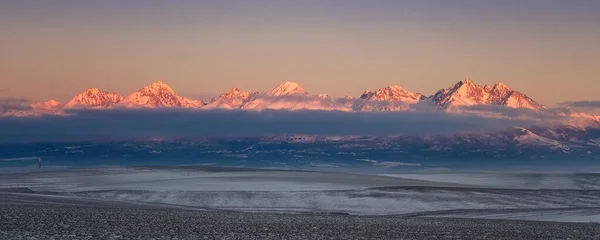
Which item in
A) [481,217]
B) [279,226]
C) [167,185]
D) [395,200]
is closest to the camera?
[279,226]

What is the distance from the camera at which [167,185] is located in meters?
104

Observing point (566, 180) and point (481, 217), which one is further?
point (566, 180)

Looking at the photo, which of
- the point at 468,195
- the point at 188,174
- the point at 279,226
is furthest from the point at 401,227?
the point at 188,174

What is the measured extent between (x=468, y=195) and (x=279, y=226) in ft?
150

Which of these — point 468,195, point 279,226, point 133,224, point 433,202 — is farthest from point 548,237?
point 468,195

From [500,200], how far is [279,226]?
43.2m

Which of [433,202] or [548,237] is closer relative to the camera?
[548,237]

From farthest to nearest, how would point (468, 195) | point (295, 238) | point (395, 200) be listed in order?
1. point (468, 195)
2. point (395, 200)
3. point (295, 238)

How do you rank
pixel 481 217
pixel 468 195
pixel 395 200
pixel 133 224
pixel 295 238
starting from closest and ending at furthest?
pixel 295 238 → pixel 133 224 → pixel 481 217 → pixel 395 200 → pixel 468 195

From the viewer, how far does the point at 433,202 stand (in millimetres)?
88812

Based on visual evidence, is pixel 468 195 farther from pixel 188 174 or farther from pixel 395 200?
pixel 188 174

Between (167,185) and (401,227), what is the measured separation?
169ft

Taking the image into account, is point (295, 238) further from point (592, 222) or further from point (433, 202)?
point (433, 202)

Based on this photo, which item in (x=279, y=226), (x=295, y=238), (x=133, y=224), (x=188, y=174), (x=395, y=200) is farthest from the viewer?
(x=188, y=174)
